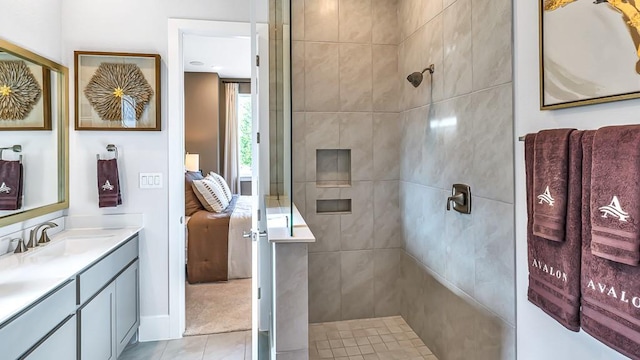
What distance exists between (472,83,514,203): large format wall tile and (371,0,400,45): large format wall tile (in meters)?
1.17

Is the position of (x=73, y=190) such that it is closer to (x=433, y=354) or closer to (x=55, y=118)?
(x=55, y=118)

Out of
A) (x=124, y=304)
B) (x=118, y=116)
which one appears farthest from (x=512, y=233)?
(x=118, y=116)

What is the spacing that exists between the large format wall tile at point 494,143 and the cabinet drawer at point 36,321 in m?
2.01

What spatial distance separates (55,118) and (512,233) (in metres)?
2.78

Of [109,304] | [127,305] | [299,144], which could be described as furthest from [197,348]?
[299,144]

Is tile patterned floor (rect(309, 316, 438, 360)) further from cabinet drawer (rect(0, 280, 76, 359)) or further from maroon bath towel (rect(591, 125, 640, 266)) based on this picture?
maroon bath towel (rect(591, 125, 640, 266))

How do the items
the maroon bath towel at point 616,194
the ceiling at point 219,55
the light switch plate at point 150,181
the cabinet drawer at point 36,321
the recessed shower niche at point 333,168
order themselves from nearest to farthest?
the maroon bath towel at point 616,194
the cabinet drawer at point 36,321
the light switch plate at point 150,181
the recessed shower niche at point 333,168
the ceiling at point 219,55

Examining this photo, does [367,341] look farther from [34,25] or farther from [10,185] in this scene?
[34,25]

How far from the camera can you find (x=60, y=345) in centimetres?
154

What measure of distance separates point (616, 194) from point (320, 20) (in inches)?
89.2

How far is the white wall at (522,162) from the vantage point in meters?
1.16

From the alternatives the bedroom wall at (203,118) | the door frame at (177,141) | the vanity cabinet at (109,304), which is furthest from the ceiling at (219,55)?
the vanity cabinet at (109,304)

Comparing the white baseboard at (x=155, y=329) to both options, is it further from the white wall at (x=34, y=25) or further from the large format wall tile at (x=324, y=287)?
the white wall at (x=34, y=25)

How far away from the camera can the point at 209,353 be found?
→ 2.40m
